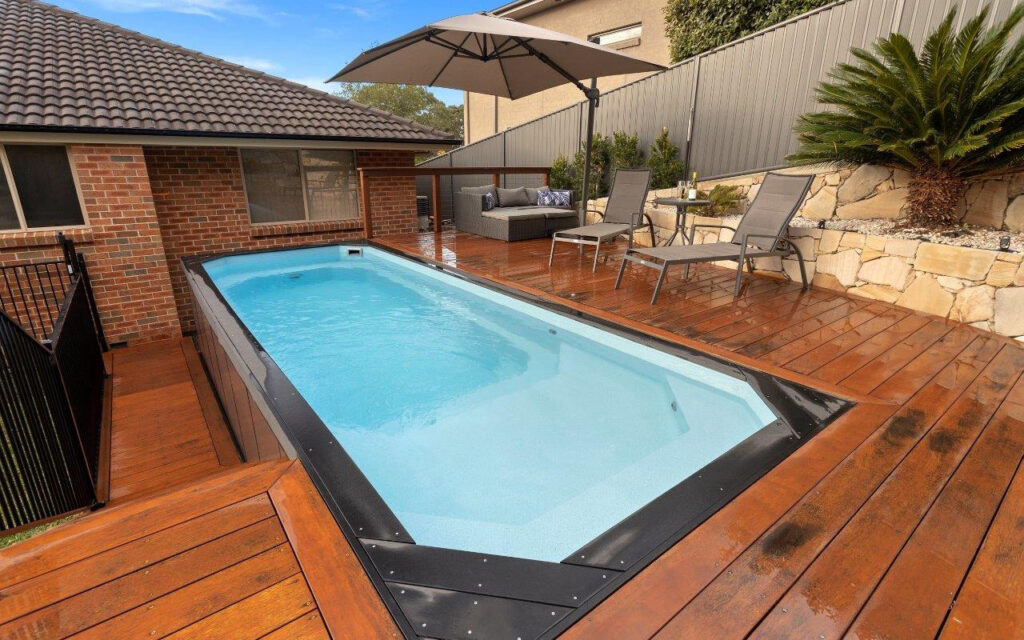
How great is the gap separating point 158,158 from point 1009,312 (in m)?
9.52

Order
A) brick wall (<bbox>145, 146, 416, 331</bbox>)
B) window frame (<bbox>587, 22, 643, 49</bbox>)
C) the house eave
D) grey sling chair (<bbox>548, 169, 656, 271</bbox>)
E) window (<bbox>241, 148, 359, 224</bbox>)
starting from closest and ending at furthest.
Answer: grey sling chair (<bbox>548, 169, 656, 271</bbox>)
the house eave
brick wall (<bbox>145, 146, 416, 331</bbox>)
window (<bbox>241, 148, 359, 224</bbox>)
window frame (<bbox>587, 22, 643, 49</bbox>)

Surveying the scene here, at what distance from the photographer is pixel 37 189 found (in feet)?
19.9

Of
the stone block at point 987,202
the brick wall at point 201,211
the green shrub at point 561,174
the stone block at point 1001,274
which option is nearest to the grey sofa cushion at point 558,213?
the green shrub at point 561,174

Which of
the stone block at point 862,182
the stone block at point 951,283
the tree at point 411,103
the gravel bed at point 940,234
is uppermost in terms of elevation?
the tree at point 411,103

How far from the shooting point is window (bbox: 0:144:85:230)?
594 cm

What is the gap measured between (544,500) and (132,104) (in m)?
7.74

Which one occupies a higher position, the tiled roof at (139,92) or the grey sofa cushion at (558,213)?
the tiled roof at (139,92)

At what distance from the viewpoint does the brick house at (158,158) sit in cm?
603

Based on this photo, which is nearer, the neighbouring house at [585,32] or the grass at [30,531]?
the grass at [30,531]

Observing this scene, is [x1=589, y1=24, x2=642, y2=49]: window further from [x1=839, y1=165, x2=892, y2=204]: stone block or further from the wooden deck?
the wooden deck

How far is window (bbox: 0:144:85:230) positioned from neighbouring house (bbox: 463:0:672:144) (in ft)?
27.6

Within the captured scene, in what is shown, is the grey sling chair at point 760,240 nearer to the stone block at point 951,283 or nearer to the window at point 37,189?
the stone block at point 951,283

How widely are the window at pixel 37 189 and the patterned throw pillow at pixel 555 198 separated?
21.4 feet

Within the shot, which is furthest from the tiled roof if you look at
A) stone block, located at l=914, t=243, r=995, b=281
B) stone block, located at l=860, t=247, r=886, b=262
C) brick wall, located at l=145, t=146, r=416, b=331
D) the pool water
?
stone block, located at l=914, t=243, r=995, b=281
